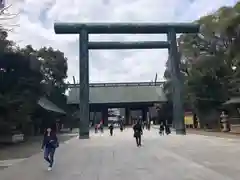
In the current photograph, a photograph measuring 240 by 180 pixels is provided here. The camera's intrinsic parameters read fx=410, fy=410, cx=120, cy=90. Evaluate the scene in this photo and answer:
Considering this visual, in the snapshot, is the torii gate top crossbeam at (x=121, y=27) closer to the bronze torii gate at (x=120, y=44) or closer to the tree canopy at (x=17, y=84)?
the bronze torii gate at (x=120, y=44)

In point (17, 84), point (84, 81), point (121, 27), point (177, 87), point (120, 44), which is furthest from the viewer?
point (177, 87)

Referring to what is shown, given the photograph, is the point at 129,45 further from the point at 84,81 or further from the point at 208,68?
the point at 208,68

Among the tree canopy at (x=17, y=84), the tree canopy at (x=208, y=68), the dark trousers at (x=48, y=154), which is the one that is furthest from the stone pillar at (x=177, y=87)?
the dark trousers at (x=48, y=154)

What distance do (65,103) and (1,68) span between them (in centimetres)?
3780

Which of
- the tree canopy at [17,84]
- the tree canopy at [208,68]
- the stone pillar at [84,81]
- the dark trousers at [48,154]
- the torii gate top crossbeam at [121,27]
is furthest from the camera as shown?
the tree canopy at [208,68]

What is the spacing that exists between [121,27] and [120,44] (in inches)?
97.3

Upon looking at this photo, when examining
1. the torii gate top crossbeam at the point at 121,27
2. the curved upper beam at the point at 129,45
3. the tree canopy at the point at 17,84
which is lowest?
the tree canopy at the point at 17,84

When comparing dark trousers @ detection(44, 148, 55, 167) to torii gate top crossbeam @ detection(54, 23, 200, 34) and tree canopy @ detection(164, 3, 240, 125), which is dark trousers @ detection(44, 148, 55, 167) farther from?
tree canopy @ detection(164, 3, 240, 125)

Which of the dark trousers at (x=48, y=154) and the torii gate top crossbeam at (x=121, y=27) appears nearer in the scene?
the dark trousers at (x=48, y=154)

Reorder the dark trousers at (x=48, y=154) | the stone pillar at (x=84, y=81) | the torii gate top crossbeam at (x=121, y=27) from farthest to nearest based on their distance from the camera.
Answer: the stone pillar at (x=84, y=81) → the torii gate top crossbeam at (x=121, y=27) → the dark trousers at (x=48, y=154)

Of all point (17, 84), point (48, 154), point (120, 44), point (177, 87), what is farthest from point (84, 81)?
point (48, 154)

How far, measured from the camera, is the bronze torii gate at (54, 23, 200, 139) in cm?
3941

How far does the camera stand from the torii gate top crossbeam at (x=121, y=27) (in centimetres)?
3931

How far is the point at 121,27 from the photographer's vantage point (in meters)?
39.3
